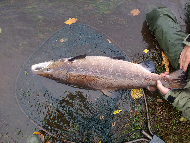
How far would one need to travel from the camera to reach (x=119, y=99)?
322 cm

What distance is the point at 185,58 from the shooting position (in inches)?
107

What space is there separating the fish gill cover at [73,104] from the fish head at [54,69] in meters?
0.27

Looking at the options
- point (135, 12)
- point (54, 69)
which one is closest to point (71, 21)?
point (54, 69)

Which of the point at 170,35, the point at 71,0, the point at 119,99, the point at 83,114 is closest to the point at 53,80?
the point at 83,114

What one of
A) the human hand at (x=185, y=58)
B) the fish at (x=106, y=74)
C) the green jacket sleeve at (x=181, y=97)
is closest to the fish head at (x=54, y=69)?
the fish at (x=106, y=74)

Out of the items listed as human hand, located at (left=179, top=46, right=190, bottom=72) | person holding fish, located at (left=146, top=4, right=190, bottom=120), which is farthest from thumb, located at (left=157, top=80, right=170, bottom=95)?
human hand, located at (left=179, top=46, right=190, bottom=72)

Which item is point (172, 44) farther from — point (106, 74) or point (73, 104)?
point (73, 104)

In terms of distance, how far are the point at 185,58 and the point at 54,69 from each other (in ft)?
9.59

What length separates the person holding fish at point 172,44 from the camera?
2732 mm

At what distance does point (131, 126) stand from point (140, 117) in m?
0.33

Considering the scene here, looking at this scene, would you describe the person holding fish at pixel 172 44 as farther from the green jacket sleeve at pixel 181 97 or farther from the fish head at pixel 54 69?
the fish head at pixel 54 69

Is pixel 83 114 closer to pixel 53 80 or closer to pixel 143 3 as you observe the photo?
pixel 53 80

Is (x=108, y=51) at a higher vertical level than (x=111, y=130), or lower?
higher

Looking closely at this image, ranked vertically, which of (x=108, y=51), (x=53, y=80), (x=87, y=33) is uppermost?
(x=87, y=33)
